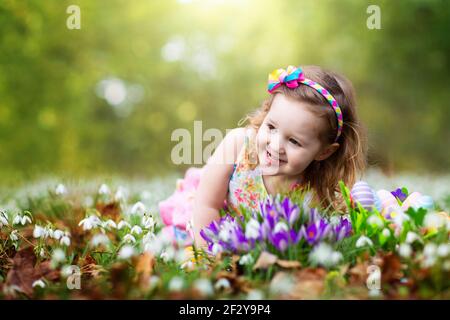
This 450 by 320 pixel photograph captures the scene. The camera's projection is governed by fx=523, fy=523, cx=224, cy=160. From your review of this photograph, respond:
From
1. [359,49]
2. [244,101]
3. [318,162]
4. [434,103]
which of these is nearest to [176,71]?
[244,101]

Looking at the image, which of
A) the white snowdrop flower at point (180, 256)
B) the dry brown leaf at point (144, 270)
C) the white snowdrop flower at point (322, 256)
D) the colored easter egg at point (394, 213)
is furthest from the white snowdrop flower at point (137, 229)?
the colored easter egg at point (394, 213)

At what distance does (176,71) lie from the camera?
13.3 meters

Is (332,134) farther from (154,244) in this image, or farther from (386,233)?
(154,244)

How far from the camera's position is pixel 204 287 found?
1725 mm

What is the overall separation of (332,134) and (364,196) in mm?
411

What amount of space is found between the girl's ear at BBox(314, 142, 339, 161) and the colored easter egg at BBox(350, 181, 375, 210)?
0.34 meters

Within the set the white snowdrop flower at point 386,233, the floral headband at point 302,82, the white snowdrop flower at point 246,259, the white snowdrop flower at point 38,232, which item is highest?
the floral headband at point 302,82

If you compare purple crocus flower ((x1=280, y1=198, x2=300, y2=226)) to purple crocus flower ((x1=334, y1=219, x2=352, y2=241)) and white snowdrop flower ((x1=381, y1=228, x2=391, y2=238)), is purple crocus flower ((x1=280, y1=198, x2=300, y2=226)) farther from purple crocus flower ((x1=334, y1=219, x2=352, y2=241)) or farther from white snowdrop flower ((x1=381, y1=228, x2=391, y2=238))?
white snowdrop flower ((x1=381, y1=228, x2=391, y2=238))

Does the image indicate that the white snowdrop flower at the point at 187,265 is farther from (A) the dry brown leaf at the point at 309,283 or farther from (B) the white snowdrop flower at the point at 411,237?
(B) the white snowdrop flower at the point at 411,237

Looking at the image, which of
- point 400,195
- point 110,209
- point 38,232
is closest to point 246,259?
point 38,232

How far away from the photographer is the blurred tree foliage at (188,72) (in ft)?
35.6

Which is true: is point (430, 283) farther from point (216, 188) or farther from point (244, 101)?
point (244, 101)
